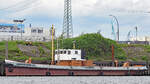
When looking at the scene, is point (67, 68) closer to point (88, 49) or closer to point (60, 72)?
point (60, 72)

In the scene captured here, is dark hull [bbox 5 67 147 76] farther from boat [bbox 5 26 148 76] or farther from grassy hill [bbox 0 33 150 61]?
grassy hill [bbox 0 33 150 61]

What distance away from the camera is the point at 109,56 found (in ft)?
331

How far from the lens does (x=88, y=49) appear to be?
99812 millimetres

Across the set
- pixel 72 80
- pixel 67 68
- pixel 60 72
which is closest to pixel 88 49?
pixel 67 68

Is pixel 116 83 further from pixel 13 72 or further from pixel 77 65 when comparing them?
pixel 13 72

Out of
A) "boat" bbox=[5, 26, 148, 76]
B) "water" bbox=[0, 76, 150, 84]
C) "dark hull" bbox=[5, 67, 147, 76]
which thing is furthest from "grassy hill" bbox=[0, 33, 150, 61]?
"water" bbox=[0, 76, 150, 84]

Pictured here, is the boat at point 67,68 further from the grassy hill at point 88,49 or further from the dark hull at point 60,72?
the grassy hill at point 88,49

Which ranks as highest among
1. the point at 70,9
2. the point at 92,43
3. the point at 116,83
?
the point at 70,9

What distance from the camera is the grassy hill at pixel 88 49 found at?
91750 mm

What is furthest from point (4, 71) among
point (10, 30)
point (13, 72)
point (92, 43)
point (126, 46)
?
point (10, 30)

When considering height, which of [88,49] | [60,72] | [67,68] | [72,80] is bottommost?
[72,80]

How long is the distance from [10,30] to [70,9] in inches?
1365

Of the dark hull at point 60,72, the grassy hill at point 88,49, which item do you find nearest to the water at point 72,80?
the dark hull at point 60,72

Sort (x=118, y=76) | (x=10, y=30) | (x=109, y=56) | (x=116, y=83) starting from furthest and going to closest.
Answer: (x=10, y=30) → (x=109, y=56) → (x=118, y=76) → (x=116, y=83)
